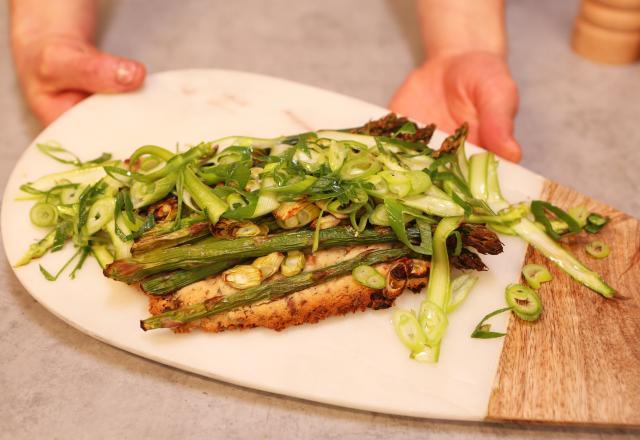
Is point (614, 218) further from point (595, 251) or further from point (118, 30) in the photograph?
point (118, 30)

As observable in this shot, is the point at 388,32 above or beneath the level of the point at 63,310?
above

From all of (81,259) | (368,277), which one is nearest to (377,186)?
(368,277)

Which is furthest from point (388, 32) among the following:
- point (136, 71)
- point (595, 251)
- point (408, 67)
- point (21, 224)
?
point (21, 224)

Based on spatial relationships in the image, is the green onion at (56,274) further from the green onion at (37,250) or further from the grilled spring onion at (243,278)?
the grilled spring onion at (243,278)

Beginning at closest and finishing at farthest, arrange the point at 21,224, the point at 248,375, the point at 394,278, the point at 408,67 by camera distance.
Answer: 1. the point at 248,375
2. the point at 394,278
3. the point at 21,224
4. the point at 408,67

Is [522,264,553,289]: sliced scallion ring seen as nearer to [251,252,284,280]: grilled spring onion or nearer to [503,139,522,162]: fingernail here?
[503,139,522,162]: fingernail

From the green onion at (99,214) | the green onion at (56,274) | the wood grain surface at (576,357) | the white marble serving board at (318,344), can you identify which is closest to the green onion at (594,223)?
the wood grain surface at (576,357)

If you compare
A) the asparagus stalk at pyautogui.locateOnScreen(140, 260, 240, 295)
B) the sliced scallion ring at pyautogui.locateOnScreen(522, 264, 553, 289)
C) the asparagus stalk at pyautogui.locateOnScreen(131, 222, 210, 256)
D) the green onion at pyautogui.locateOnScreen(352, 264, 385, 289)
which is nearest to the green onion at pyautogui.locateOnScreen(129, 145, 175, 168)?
the asparagus stalk at pyautogui.locateOnScreen(131, 222, 210, 256)
